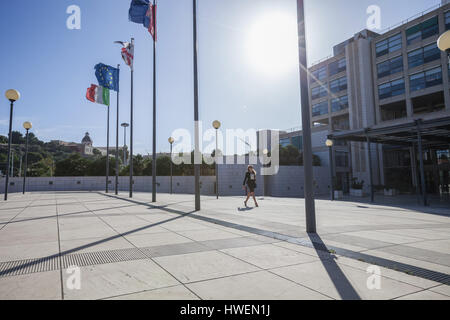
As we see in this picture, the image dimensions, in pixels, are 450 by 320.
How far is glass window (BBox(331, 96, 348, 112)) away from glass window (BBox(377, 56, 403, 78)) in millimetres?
5477

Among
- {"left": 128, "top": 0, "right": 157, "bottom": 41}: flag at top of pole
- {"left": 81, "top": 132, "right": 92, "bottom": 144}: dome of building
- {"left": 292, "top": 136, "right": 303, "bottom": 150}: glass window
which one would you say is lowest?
{"left": 292, "top": 136, "right": 303, "bottom": 150}: glass window

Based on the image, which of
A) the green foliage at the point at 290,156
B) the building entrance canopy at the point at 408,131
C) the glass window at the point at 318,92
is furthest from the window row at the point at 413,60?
the green foliage at the point at 290,156

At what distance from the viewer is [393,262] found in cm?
397

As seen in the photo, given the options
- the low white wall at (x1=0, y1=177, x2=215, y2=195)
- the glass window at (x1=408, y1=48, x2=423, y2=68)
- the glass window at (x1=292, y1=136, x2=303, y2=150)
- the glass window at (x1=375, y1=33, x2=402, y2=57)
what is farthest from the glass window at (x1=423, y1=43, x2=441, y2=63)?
the low white wall at (x1=0, y1=177, x2=215, y2=195)

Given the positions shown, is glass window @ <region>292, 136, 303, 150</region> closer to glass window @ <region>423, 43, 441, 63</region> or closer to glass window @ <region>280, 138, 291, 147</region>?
glass window @ <region>280, 138, 291, 147</region>

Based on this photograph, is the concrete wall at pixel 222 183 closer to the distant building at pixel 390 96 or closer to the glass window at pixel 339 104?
the distant building at pixel 390 96

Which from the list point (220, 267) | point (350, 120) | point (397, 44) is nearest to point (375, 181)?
point (350, 120)

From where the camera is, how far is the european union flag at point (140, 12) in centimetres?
1543

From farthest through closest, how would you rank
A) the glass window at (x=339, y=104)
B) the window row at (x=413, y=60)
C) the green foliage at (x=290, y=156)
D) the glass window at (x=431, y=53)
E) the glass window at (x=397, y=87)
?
the green foliage at (x=290, y=156), the glass window at (x=339, y=104), the glass window at (x=397, y=87), the window row at (x=413, y=60), the glass window at (x=431, y=53)

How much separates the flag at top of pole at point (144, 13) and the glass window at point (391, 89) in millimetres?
30455

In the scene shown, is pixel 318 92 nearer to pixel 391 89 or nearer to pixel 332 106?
pixel 332 106

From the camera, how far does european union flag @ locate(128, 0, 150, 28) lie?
15430 mm
